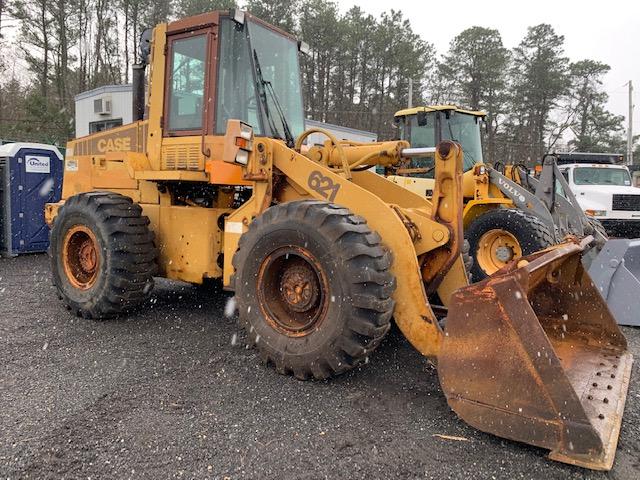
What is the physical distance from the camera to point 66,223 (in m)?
5.12

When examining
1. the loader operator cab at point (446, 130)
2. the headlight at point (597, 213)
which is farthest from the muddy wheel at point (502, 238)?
the headlight at point (597, 213)

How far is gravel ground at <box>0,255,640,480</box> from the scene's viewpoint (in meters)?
2.53

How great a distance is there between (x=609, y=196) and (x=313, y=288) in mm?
11800

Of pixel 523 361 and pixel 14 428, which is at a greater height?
pixel 523 361

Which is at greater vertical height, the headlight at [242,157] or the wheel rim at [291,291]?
the headlight at [242,157]

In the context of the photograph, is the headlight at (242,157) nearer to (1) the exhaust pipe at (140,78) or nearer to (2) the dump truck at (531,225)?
(1) the exhaust pipe at (140,78)

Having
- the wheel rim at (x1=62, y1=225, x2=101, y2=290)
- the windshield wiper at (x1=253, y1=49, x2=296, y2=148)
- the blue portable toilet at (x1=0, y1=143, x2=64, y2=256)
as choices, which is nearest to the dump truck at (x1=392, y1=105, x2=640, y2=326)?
the windshield wiper at (x1=253, y1=49, x2=296, y2=148)

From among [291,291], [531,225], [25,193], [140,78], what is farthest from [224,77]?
[25,193]

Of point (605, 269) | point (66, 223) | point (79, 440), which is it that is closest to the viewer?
point (79, 440)

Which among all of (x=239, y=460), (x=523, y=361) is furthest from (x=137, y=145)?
(x=523, y=361)

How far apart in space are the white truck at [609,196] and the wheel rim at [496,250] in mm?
7029

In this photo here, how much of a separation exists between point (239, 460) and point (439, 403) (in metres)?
1.33

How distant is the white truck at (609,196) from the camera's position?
41.7ft

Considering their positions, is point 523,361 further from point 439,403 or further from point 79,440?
point 79,440
